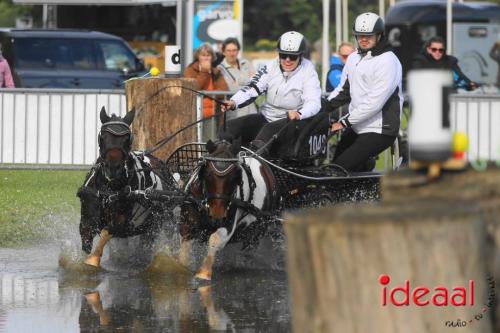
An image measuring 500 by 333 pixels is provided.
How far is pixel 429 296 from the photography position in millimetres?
4340

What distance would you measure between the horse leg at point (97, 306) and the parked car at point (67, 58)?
15.0m

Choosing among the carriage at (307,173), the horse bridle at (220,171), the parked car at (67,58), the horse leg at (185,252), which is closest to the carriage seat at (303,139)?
the carriage at (307,173)

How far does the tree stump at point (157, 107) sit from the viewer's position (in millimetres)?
12477

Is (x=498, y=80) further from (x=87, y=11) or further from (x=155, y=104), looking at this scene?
(x=155, y=104)

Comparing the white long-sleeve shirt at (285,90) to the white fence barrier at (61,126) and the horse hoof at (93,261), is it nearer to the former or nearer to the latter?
the horse hoof at (93,261)

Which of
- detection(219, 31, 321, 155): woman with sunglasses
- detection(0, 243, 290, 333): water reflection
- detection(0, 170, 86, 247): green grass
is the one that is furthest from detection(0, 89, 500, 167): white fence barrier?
detection(0, 243, 290, 333): water reflection

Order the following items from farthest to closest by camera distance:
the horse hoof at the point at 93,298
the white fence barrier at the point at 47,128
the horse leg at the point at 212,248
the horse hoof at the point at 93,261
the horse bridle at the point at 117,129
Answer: the white fence barrier at the point at 47,128 < the horse hoof at the point at 93,261 < the horse leg at the point at 212,248 < the horse bridle at the point at 117,129 < the horse hoof at the point at 93,298

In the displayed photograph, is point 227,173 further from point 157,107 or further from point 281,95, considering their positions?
point 157,107

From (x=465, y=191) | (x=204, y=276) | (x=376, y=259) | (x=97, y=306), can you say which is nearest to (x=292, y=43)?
(x=204, y=276)

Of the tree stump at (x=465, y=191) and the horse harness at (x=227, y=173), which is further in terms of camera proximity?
the horse harness at (x=227, y=173)

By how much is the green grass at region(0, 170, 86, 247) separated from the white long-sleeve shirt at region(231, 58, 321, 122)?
2510mm

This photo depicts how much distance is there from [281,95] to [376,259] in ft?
24.2

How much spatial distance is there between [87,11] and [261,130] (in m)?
25.1

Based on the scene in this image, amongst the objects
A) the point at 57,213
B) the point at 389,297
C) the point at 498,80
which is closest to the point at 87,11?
the point at 498,80
